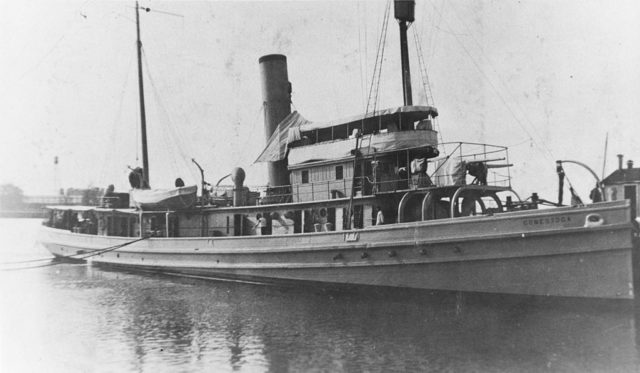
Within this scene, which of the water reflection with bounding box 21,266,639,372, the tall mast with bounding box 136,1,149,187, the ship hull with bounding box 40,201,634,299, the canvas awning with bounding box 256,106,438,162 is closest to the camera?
the water reflection with bounding box 21,266,639,372

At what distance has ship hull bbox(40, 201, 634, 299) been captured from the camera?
10.8m

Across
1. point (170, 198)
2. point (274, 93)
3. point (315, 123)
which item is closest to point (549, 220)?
point (315, 123)

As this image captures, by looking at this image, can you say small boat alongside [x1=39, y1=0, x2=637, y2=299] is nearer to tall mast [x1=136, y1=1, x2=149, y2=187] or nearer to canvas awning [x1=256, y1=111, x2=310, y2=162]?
canvas awning [x1=256, y1=111, x2=310, y2=162]

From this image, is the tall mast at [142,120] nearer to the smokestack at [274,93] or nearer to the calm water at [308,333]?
the smokestack at [274,93]

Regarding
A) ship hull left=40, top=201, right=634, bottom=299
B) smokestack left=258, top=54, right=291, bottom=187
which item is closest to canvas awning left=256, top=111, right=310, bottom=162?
smokestack left=258, top=54, right=291, bottom=187

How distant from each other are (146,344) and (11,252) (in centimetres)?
2622

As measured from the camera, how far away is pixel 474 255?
12.0m

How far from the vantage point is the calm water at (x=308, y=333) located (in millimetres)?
8312

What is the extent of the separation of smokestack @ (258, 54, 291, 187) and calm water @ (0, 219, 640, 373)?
6297 millimetres

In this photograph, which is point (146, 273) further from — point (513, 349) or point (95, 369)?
point (513, 349)

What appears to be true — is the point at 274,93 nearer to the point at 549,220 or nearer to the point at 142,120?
the point at 142,120

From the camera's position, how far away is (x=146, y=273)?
773 inches

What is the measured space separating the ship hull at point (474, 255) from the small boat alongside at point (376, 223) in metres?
0.03

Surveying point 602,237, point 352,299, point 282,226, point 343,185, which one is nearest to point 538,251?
point 602,237
